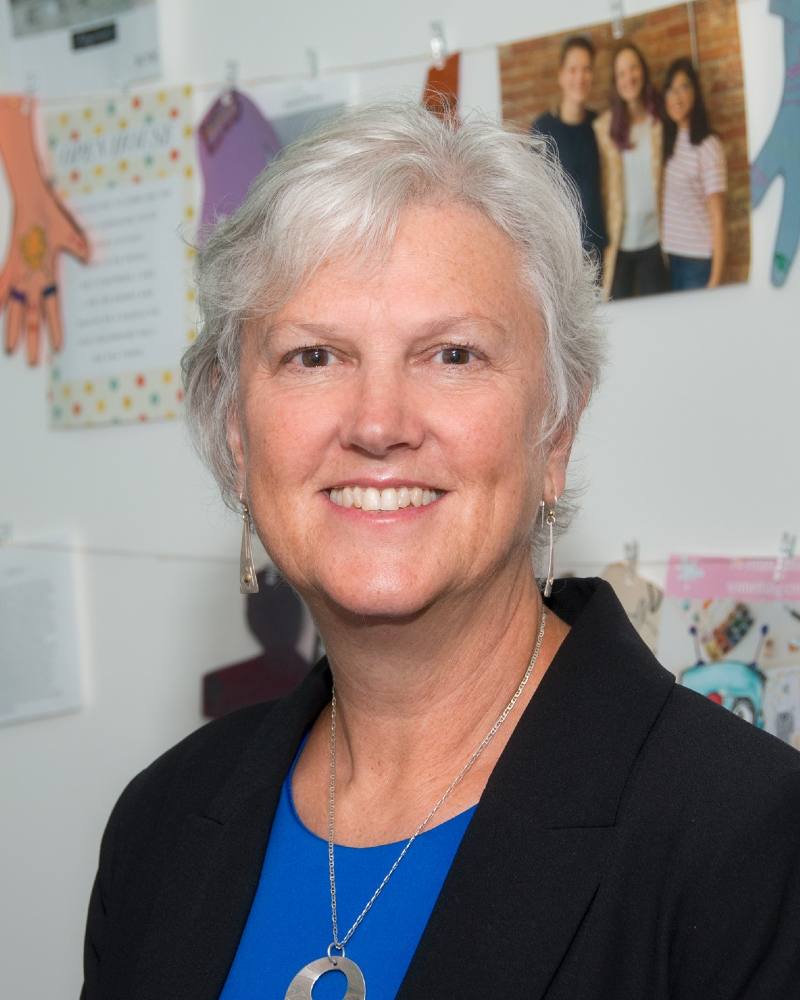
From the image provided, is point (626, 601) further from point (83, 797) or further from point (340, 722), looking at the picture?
point (83, 797)

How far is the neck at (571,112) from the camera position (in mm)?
1537

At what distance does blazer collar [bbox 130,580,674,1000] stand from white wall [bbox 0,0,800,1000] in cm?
34

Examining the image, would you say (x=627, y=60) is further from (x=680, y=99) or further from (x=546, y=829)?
(x=546, y=829)

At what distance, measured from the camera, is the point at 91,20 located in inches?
76.4

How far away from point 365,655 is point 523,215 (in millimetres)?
401

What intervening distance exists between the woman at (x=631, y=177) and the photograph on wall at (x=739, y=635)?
0.33 metres

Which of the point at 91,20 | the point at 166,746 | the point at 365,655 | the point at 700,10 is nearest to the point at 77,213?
the point at 91,20

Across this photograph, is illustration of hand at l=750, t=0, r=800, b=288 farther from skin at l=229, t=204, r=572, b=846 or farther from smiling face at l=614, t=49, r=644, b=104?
skin at l=229, t=204, r=572, b=846

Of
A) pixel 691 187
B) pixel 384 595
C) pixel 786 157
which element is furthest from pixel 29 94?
pixel 384 595

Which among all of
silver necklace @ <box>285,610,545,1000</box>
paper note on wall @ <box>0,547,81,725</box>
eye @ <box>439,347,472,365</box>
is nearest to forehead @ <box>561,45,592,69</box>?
eye @ <box>439,347,472,365</box>

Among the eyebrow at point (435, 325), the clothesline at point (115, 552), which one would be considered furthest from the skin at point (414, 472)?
the clothesline at point (115, 552)

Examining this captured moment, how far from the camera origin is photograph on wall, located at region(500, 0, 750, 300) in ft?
4.76

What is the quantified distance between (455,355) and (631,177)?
0.55 meters

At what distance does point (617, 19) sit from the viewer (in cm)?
150
